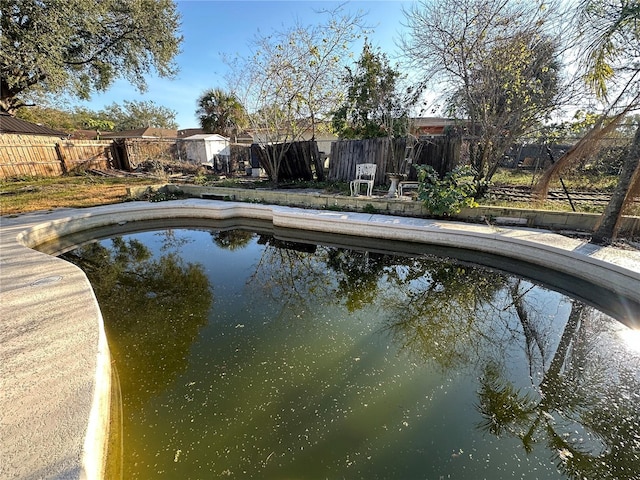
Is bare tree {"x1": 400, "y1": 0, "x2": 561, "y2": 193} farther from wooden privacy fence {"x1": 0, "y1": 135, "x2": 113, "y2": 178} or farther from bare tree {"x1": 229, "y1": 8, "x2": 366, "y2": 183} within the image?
wooden privacy fence {"x1": 0, "y1": 135, "x2": 113, "y2": 178}

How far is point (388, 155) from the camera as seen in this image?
763 centimetres

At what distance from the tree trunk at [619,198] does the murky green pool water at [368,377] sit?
1.62 metres

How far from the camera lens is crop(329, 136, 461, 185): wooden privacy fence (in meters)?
7.05

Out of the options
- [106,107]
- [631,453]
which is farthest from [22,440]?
[106,107]

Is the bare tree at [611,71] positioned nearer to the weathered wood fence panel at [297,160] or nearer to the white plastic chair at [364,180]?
the white plastic chair at [364,180]

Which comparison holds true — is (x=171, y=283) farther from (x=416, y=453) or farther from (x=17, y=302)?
(x=416, y=453)

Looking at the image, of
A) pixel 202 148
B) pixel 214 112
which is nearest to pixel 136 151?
pixel 202 148

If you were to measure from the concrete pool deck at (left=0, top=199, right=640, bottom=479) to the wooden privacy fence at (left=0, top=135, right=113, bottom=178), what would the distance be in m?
6.71

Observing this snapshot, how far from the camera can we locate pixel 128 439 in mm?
1730

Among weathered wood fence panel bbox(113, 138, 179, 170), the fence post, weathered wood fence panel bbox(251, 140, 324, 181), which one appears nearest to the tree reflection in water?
weathered wood fence panel bbox(251, 140, 324, 181)

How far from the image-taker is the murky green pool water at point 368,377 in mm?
1655

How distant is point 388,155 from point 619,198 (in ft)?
15.4

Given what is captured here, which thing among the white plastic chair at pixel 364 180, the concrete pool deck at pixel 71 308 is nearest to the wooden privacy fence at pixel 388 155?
A: the white plastic chair at pixel 364 180

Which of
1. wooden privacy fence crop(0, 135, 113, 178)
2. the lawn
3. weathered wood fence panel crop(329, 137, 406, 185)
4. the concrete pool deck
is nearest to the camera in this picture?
the concrete pool deck
